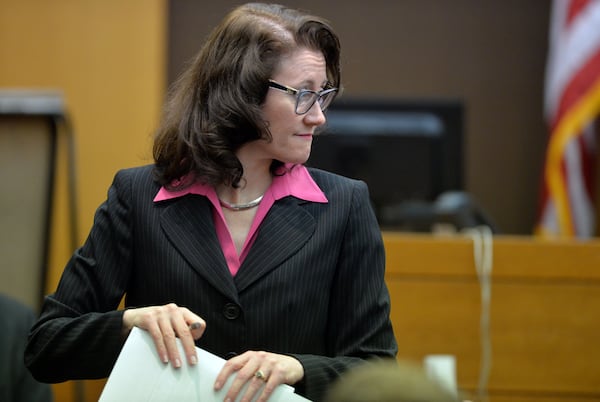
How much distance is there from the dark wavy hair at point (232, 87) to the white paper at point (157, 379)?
36 cm

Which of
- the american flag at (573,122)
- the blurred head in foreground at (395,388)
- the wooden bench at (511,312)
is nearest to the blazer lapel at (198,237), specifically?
the blurred head in foreground at (395,388)

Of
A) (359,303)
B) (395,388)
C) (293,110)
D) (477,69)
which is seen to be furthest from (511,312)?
(395,388)

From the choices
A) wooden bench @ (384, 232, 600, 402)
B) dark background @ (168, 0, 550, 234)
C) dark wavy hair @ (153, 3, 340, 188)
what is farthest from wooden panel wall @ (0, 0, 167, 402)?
dark wavy hair @ (153, 3, 340, 188)

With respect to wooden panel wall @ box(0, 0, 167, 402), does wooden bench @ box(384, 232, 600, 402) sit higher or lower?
lower

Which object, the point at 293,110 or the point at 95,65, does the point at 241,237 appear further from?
the point at 95,65

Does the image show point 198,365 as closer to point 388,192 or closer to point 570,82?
point 388,192

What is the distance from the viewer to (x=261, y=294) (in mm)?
1534

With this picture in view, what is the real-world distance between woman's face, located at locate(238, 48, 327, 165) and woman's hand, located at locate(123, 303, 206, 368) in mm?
351

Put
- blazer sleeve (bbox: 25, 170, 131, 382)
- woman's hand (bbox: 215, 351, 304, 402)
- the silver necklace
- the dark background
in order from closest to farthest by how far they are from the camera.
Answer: woman's hand (bbox: 215, 351, 304, 402) < blazer sleeve (bbox: 25, 170, 131, 382) < the silver necklace < the dark background

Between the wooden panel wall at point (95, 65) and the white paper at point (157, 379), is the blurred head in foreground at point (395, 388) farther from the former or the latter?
the wooden panel wall at point (95, 65)

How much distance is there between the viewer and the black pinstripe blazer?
1.51 m

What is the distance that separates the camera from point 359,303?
155 cm

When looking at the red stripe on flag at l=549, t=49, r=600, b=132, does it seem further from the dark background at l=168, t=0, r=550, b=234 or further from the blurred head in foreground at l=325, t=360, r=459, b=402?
the blurred head in foreground at l=325, t=360, r=459, b=402

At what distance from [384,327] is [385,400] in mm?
836
